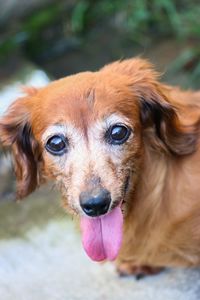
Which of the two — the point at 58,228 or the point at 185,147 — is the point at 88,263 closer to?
the point at 58,228

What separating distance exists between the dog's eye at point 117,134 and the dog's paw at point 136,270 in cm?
85

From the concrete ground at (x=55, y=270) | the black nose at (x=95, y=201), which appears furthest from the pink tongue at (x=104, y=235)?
the concrete ground at (x=55, y=270)

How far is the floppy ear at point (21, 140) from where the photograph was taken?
10.4 feet

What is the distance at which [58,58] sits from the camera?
5.63m

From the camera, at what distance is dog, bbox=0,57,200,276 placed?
290 cm

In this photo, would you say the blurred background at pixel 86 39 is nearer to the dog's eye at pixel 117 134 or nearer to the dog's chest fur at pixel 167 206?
the dog's chest fur at pixel 167 206

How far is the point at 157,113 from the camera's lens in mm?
3104

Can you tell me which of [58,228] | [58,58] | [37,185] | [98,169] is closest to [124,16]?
[58,58]

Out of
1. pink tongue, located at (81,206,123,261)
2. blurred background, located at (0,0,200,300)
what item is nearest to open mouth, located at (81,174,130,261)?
pink tongue, located at (81,206,123,261)

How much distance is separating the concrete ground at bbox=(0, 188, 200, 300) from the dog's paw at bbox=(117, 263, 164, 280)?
0.08 feet

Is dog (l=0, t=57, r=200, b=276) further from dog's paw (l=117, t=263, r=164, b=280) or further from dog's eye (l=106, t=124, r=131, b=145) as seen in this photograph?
dog's paw (l=117, t=263, r=164, b=280)

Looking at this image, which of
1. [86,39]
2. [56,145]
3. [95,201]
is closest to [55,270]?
[56,145]

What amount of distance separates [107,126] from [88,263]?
104cm

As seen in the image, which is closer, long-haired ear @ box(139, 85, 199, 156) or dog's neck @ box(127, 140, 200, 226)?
long-haired ear @ box(139, 85, 199, 156)
